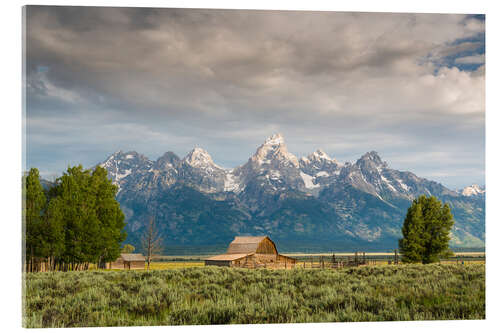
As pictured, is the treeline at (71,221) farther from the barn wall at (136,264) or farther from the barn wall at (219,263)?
the barn wall at (136,264)

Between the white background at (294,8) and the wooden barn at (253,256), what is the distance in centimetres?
→ 3336

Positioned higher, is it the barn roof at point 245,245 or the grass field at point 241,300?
the grass field at point 241,300

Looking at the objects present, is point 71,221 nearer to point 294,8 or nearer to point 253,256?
point 294,8

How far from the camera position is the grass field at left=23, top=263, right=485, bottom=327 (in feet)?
40.9

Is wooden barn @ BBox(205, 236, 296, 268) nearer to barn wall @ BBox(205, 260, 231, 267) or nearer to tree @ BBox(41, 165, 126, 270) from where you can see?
barn wall @ BBox(205, 260, 231, 267)

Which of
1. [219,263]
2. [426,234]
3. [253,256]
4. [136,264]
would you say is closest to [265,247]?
[253,256]

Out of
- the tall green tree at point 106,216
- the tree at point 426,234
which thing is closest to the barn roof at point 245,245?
the tree at point 426,234

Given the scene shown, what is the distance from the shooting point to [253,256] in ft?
156

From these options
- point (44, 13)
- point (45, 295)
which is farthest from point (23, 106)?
point (45, 295)

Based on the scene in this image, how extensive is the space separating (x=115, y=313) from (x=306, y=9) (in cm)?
1020

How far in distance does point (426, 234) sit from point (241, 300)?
2673 centimetres

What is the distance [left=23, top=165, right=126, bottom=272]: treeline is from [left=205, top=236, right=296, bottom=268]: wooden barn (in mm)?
16374

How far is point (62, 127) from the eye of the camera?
2731cm

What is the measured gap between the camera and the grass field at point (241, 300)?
12453 millimetres
